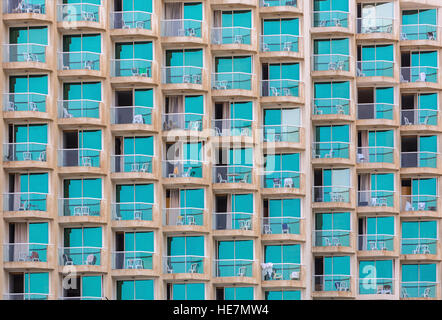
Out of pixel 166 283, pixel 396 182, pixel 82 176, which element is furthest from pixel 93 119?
pixel 396 182

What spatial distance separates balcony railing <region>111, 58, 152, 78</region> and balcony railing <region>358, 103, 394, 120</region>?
43.8 feet

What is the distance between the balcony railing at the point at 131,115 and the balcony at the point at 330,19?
1184cm

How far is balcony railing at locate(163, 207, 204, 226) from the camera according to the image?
101 metres

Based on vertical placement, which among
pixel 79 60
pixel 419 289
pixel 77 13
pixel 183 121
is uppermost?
pixel 77 13

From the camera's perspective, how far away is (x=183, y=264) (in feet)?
328

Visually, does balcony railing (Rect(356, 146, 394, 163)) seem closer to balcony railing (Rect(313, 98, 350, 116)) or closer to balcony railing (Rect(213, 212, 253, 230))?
balcony railing (Rect(313, 98, 350, 116))

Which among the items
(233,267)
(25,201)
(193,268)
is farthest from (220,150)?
(25,201)

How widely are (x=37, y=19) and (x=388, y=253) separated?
2475 cm

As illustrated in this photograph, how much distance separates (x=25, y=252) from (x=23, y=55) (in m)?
11.3

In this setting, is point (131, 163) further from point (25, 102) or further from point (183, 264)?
point (25, 102)

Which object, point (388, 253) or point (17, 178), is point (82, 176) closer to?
point (17, 178)

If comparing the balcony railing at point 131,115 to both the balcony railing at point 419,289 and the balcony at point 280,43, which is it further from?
the balcony railing at point 419,289

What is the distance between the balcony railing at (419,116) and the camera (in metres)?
106

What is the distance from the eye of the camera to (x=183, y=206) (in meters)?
101
